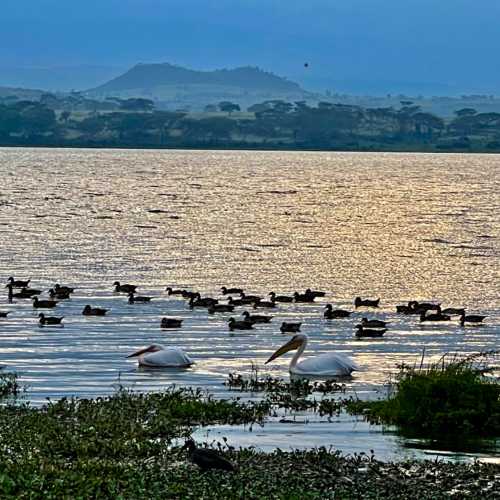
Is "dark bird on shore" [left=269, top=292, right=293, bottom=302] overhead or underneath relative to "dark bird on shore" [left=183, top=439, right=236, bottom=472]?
underneath

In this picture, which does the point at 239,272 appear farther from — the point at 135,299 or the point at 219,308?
the point at 219,308

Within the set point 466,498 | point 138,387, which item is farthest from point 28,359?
point 466,498

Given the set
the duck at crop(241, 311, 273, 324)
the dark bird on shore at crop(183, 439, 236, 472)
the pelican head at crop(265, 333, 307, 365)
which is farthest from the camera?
the duck at crop(241, 311, 273, 324)

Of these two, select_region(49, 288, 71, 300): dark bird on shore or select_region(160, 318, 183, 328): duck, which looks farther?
select_region(49, 288, 71, 300): dark bird on shore

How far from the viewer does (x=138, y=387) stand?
25297 millimetres

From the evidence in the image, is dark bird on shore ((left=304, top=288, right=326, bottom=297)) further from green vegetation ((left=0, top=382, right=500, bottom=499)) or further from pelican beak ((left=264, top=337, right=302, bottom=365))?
green vegetation ((left=0, top=382, right=500, bottom=499))

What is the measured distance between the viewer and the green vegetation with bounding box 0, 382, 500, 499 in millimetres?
15234

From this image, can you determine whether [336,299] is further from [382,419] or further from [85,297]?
[382,419]

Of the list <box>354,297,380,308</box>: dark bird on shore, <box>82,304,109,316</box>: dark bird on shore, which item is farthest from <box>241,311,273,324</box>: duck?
<box>354,297,380,308</box>: dark bird on shore

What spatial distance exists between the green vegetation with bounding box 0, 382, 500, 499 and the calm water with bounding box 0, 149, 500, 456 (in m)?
1.21

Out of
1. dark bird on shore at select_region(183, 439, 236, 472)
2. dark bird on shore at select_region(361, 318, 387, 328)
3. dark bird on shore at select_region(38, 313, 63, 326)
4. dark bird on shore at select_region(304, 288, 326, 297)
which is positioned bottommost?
dark bird on shore at select_region(38, 313, 63, 326)

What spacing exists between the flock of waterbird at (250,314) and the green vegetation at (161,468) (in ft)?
23.0

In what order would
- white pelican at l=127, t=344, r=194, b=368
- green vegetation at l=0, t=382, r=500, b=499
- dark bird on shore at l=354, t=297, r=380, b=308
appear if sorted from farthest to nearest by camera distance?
dark bird on shore at l=354, t=297, r=380, b=308 < white pelican at l=127, t=344, r=194, b=368 < green vegetation at l=0, t=382, r=500, b=499

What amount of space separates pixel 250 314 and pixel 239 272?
13.8 m
